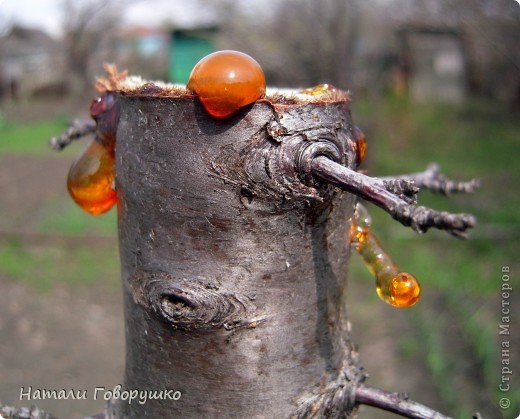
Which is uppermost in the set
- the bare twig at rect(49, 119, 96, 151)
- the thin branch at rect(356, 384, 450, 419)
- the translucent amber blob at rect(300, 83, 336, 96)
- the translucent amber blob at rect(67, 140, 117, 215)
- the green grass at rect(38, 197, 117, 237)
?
the green grass at rect(38, 197, 117, 237)

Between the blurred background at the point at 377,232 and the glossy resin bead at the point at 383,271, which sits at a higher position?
the blurred background at the point at 377,232

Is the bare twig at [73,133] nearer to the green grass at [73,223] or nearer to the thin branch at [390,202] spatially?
the thin branch at [390,202]

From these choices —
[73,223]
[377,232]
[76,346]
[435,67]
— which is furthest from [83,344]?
[435,67]

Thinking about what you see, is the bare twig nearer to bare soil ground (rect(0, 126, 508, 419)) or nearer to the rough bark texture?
the rough bark texture

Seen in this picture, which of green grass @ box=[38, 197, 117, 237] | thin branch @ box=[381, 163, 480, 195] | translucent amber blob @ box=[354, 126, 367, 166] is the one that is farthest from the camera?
green grass @ box=[38, 197, 117, 237]

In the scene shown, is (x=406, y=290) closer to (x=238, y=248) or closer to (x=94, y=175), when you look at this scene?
(x=238, y=248)

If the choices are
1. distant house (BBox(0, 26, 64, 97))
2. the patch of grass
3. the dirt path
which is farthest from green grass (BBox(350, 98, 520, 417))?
distant house (BBox(0, 26, 64, 97))

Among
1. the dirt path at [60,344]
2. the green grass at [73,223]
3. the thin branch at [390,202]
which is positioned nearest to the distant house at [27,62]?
the green grass at [73,223]
